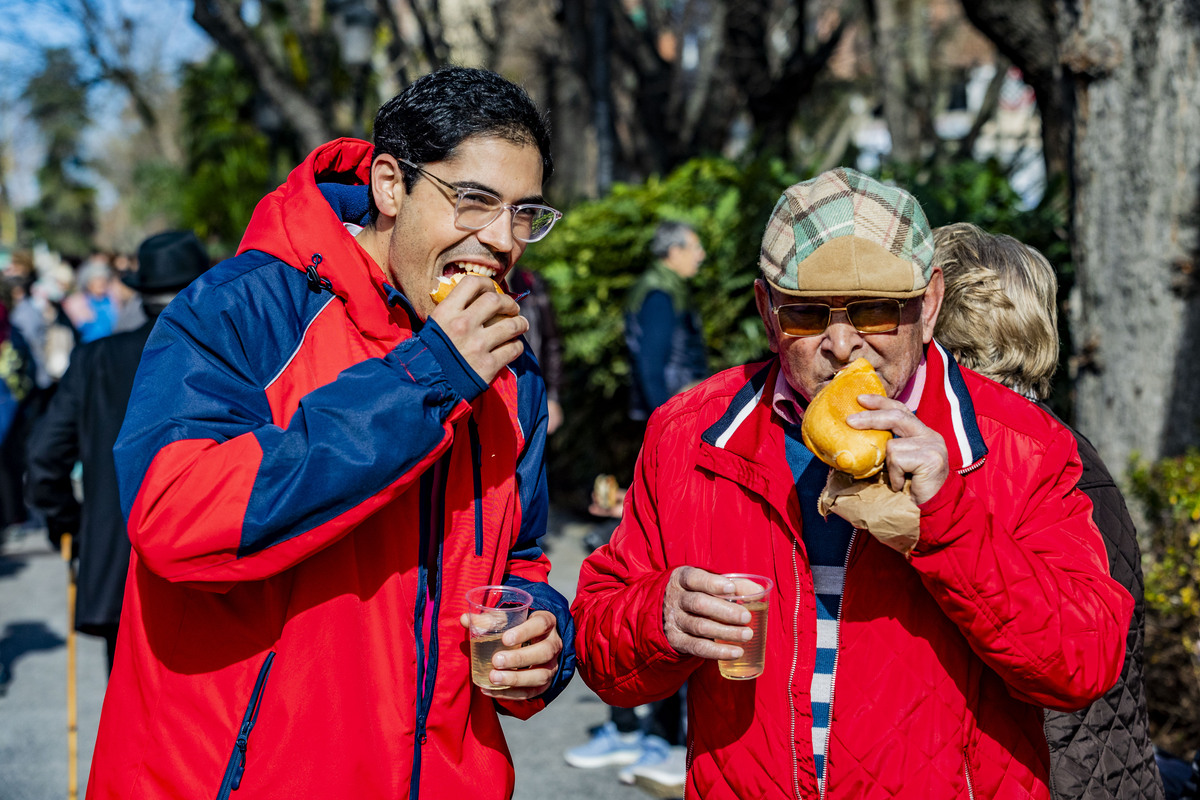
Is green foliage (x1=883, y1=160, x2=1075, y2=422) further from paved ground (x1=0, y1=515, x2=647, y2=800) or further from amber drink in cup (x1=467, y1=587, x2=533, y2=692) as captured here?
amber drink in cup (x1=467, y1=587, x2=533, y2=692)

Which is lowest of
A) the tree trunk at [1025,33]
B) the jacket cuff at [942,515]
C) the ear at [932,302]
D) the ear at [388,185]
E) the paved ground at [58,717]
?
the paved ground at [58,717]

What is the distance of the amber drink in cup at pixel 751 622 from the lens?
1802 mm

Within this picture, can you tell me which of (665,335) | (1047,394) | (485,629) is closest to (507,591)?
(485,629)

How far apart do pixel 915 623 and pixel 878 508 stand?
35 centimetres

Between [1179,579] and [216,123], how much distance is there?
19.3 m

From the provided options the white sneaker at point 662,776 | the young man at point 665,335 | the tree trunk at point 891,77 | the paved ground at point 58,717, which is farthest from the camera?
the tree trunk at point 891,77

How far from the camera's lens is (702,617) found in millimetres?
1808

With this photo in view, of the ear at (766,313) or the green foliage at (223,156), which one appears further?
the green foliage at (223,156)

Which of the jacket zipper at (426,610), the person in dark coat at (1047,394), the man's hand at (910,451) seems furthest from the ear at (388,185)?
the person in dark coat at (1047,394)

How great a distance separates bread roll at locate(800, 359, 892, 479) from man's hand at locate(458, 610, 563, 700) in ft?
2.09

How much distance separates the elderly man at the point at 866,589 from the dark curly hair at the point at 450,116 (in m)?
0.57

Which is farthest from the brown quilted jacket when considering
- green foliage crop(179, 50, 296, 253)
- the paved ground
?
green foliage crop(179, 50, 296, 253)

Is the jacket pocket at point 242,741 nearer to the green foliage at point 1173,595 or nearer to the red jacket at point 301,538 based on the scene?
the red jacket at point 301,538

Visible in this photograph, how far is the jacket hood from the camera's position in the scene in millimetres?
1900
